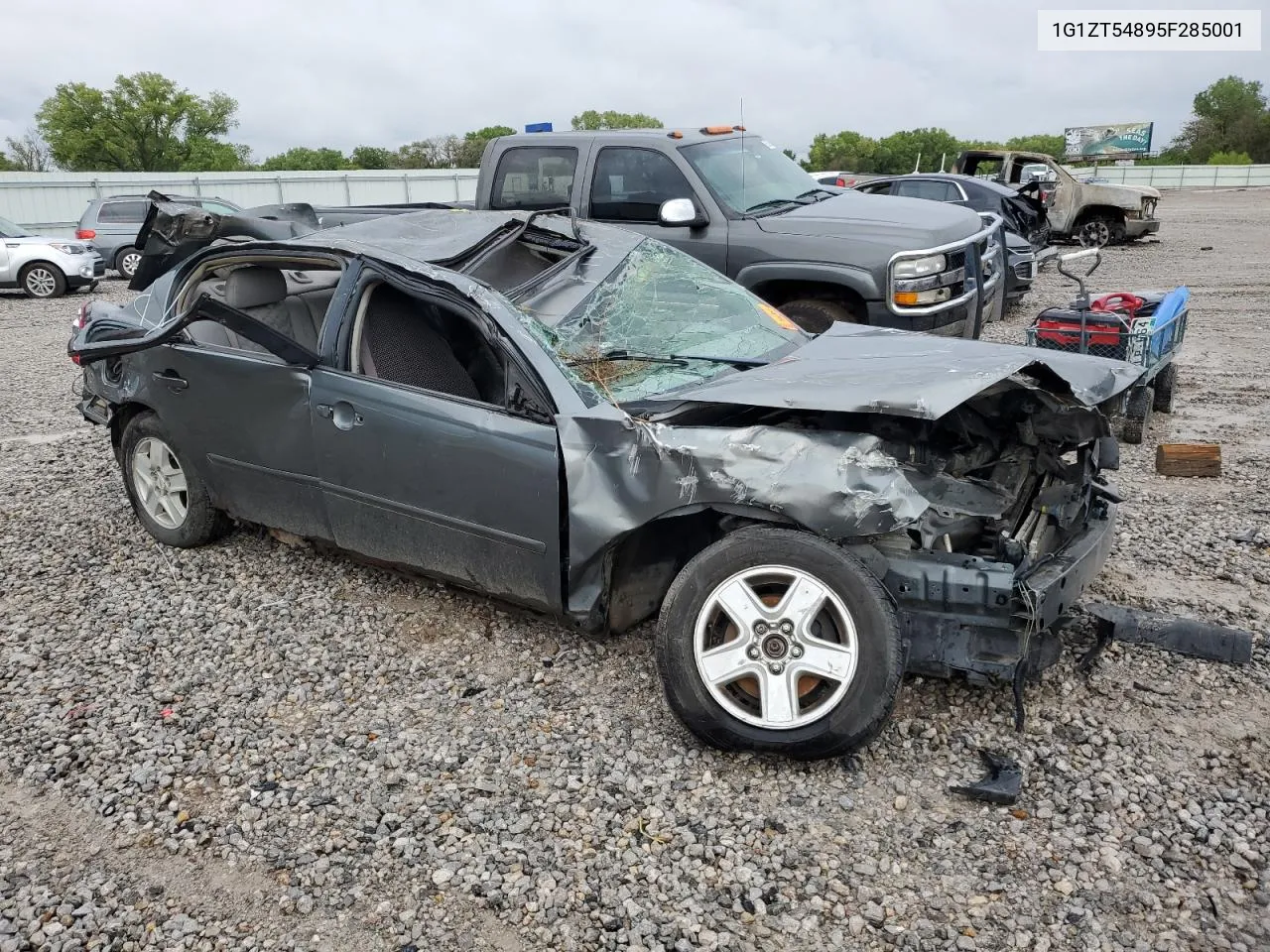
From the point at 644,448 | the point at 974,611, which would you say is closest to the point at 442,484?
the point at 644,448

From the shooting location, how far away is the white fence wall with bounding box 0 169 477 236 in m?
24.2

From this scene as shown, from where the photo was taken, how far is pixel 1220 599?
4238mm

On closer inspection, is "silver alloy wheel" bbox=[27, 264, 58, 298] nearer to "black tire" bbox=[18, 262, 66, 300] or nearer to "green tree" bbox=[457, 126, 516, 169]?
"black tire" bbox=[18, 262, 66, 300]

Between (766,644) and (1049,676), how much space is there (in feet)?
4.08

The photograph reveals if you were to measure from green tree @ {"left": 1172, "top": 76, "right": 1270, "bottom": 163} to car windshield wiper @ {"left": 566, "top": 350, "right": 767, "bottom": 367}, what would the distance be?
78.6m

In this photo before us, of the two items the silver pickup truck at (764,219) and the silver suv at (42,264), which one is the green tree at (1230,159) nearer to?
the silver suv at (42,264)

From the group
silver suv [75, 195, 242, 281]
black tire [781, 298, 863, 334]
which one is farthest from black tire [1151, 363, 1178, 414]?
silver suv [75, 195, 242, 281]

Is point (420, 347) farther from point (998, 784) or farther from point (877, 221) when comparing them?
point (877, 221)

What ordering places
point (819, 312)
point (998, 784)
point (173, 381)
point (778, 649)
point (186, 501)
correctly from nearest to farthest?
point (998, 784), point (778, 649), point (173, 381), point (186, 501), point (819, 312)

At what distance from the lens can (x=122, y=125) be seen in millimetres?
56344

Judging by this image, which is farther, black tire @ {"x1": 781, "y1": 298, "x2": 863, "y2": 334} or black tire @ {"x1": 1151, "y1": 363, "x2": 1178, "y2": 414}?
black tire @ {"x1": 1151, "y1": 363, "x2": 1178, "y2": 414}

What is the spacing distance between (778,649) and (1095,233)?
18660 mm

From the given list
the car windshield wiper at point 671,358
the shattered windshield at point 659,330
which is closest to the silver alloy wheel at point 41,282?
the shattered windshield at point 659,330

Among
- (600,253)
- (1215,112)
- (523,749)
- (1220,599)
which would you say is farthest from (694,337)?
(1215,112)
